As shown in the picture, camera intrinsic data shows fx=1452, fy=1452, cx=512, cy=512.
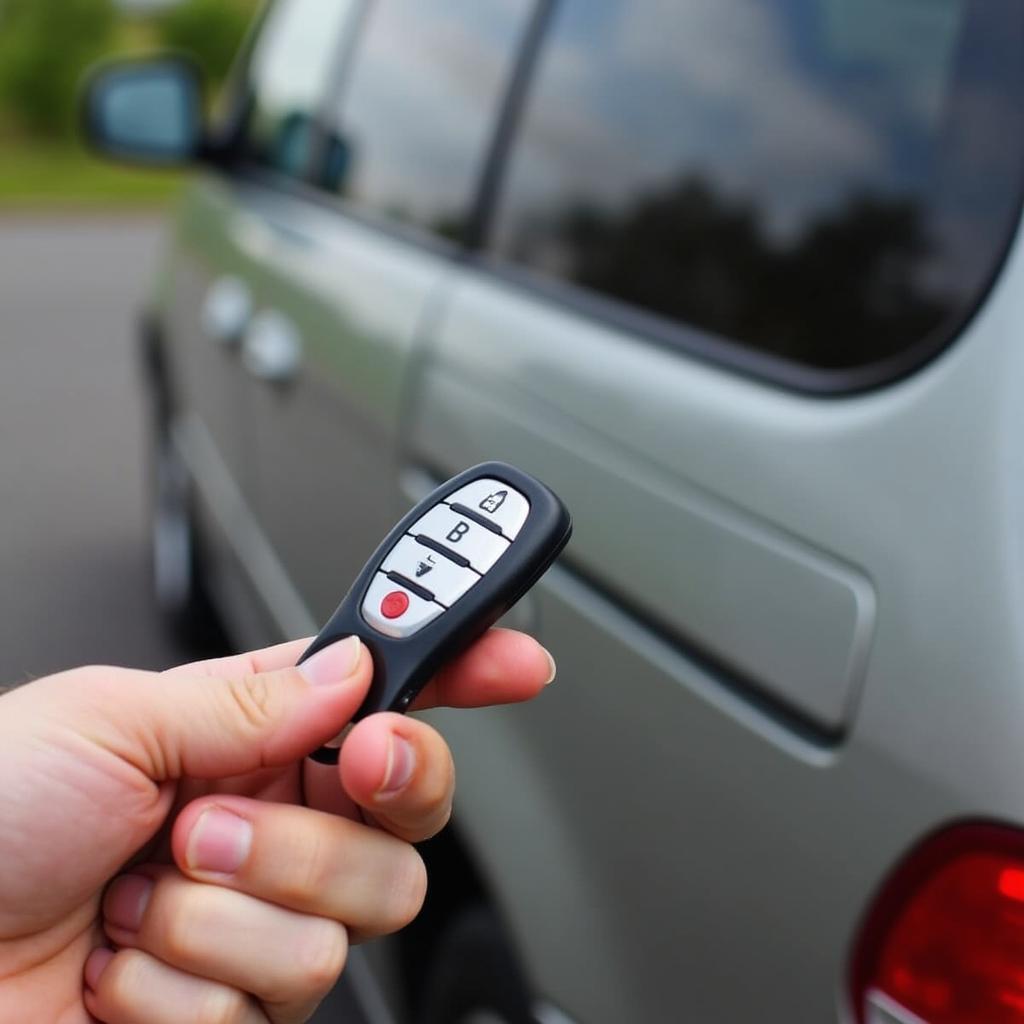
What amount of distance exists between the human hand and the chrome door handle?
1855mm

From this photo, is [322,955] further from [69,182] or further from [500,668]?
[69,182]

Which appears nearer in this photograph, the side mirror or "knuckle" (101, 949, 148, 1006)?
"knuckle" (101, 949, 148, 1006)

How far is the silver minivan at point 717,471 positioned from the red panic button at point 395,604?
40 cm

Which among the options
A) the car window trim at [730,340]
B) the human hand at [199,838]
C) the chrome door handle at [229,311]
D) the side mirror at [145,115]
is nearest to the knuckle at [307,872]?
the human hand at [199,838]

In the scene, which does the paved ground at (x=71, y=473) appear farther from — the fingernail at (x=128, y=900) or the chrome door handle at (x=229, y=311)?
the chrome door handle at (x=229, y=311)

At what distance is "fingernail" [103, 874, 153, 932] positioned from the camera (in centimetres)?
102

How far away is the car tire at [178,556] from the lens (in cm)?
378

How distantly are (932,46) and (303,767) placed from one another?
36.9 inches

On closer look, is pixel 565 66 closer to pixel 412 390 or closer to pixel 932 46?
pixel 412 390

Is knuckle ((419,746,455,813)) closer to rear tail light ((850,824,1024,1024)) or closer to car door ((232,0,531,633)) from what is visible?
rear tail light ((850,824,1024,1024))

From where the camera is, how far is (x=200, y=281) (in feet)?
11.0

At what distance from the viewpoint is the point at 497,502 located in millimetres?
1043

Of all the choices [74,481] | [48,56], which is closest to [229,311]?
[74,481]

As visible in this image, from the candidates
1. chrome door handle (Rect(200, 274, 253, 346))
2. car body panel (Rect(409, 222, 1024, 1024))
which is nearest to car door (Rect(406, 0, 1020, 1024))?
car body panel (Rect(409, 222, 1024, 1024))
